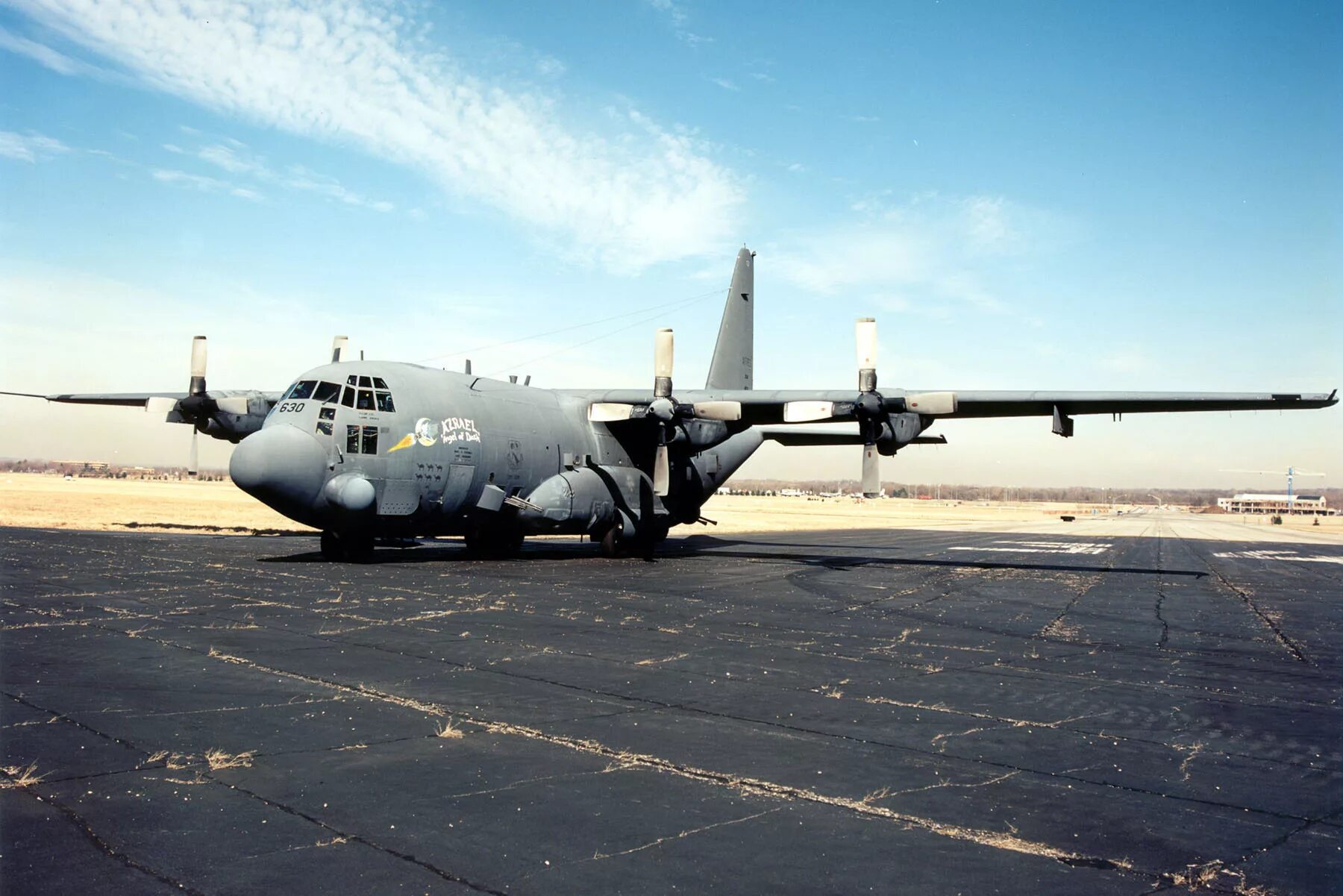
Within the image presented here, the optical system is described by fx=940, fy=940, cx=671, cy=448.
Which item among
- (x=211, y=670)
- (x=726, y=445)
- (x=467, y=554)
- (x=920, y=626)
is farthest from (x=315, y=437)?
(x=726, y=445)

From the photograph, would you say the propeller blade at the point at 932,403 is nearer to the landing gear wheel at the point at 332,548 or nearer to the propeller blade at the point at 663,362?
the propeller blade at the point at 663,362

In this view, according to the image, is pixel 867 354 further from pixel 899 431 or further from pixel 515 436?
pixel 515 436

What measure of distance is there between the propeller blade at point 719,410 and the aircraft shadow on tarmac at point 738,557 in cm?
447

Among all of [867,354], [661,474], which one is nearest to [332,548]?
[661,474]

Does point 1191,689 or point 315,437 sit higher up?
point 315,437

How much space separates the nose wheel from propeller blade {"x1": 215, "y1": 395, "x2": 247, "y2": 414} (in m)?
7.89

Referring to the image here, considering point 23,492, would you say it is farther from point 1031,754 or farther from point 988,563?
point 1031,754

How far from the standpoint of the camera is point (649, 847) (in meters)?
5.07

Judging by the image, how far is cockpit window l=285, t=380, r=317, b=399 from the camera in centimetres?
2131

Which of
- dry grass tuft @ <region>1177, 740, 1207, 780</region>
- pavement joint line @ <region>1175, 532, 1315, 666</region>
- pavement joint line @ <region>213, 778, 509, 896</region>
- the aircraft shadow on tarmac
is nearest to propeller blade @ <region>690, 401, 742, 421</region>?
the aircraft shadow on tarmac

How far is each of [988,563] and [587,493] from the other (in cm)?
1236

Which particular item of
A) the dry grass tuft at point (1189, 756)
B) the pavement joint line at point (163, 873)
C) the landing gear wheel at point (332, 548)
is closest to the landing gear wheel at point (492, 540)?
the landing gear wheel at point (332, 548)

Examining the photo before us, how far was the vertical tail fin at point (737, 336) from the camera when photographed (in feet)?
112

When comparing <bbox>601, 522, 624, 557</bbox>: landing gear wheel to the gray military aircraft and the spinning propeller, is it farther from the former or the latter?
the spinning propeller
